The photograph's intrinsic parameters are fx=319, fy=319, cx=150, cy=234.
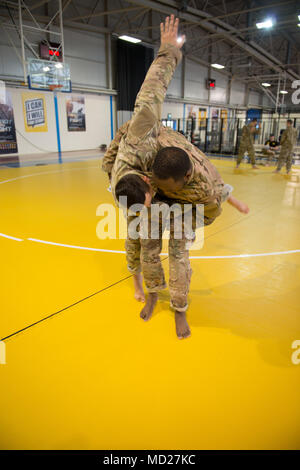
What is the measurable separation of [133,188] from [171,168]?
218 mm

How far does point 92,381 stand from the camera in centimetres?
171

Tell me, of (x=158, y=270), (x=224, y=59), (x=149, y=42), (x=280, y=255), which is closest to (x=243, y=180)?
(x=280, y=255)

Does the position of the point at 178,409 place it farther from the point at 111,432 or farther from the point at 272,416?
the point at 272,416

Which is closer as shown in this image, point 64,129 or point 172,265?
point 172,265

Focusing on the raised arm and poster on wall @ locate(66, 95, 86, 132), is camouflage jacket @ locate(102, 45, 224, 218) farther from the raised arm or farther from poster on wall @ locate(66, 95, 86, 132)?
poster on wall @ locate(66, 95, 86, 132)

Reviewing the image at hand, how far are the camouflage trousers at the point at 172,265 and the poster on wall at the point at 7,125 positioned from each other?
12.6 m

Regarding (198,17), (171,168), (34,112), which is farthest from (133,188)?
(198,17)

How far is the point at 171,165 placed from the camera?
5.15ft

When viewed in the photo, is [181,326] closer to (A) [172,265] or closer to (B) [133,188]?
(A) [172,265]

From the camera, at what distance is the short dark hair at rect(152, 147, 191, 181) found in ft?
5.16

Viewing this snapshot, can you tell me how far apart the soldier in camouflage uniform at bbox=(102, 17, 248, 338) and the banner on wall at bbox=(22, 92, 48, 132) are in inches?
509

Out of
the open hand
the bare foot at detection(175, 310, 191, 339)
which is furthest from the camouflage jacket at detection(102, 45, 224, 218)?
the bare foot at detection(175, 310, 191, 339)

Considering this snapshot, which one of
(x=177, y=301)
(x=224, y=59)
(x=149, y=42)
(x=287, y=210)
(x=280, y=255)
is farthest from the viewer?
(x=224, y=59)

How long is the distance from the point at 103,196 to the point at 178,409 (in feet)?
15.9
